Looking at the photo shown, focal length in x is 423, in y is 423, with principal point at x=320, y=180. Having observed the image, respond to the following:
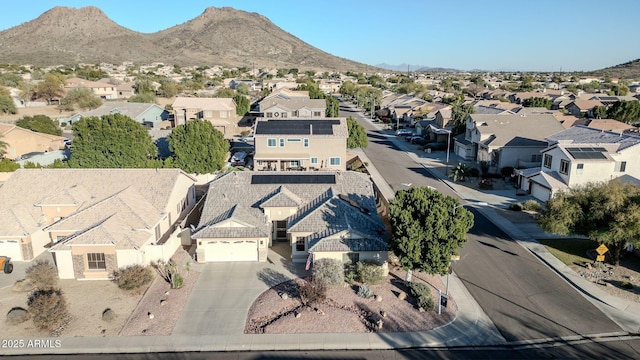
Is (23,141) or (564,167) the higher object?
(23,141)

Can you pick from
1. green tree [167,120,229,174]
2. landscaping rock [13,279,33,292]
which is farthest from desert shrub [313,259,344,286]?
green tree [167,120,229,174]

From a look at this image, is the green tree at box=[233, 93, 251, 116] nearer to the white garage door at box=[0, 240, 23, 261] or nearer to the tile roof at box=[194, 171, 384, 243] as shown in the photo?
the tile roof at box=[194, 171, 384, 243]

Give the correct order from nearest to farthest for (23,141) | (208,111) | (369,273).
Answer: (369,273), (23,141), (208,111)

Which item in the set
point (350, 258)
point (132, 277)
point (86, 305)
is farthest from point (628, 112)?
point (86, 305)

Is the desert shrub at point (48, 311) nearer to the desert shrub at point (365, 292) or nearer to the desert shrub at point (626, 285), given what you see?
the desert shrub at point (365, 292)

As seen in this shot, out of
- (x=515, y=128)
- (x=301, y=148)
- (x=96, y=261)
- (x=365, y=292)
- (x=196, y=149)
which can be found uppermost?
(x=515, y=128)

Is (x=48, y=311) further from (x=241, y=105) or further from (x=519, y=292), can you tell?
(x=241, y=105)

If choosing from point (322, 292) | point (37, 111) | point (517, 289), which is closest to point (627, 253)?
point (517, 289)

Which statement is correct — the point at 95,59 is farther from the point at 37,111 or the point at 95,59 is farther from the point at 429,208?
the point at 429,208

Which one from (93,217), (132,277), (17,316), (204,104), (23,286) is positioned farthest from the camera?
(204,104)

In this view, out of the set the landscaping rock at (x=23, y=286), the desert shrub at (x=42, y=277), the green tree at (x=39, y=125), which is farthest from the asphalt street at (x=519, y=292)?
the green tree at (x=39, y=125)
